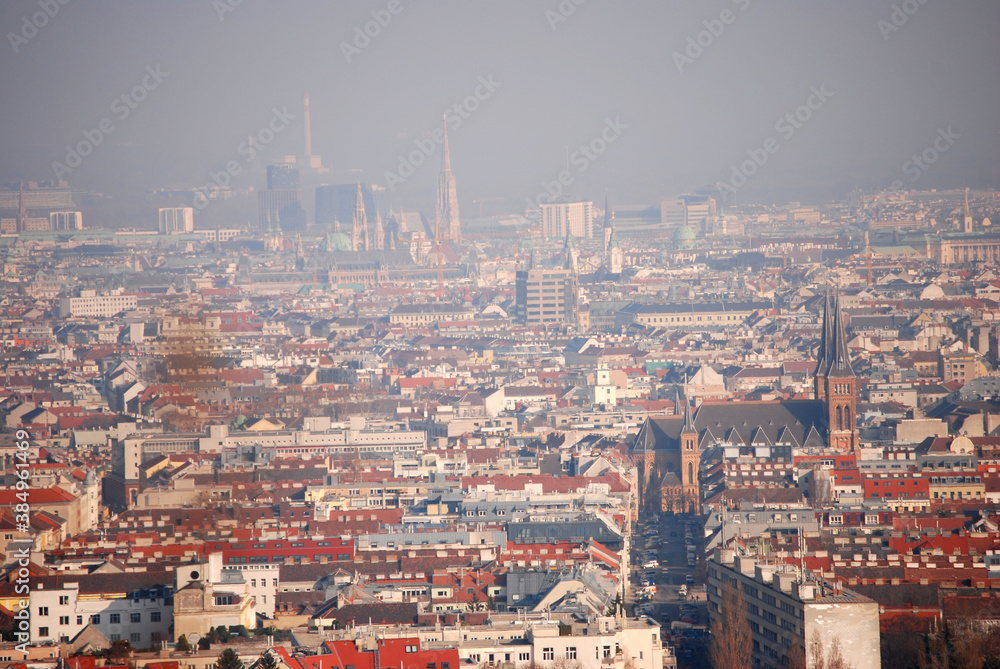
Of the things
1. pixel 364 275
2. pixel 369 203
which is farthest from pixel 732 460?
pixel 369 203

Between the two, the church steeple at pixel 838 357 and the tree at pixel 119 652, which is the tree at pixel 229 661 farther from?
the church steeple at pixel 838 357

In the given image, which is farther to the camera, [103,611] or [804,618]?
[103,611]

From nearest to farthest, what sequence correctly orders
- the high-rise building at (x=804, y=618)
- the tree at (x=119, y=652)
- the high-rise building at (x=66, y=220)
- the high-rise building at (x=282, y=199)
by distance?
the tree at (x=119, y=652), the high-rise building at (x=804, y=618), the high-rise building at (x=66, y=220), the high-rise building at (x=282, y=199)

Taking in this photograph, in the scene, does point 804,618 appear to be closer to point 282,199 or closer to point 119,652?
point 119,652

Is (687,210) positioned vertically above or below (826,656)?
above

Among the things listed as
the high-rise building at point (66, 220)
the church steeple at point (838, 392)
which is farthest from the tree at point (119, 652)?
the high-rise building at point (66, 220)

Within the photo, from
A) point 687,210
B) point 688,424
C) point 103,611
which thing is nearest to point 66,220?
point 687,210
